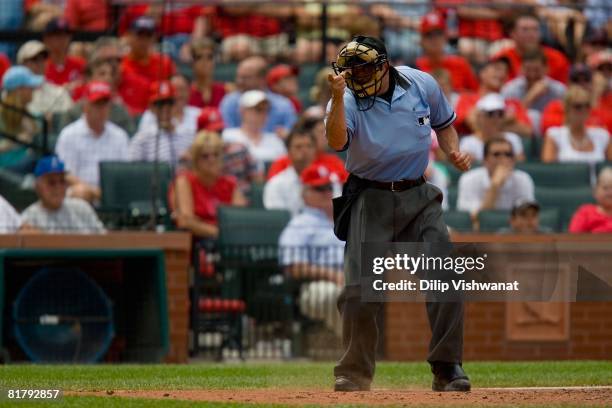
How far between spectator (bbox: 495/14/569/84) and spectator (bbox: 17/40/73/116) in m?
5.49

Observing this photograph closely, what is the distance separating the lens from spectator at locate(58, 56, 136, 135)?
49.4ft

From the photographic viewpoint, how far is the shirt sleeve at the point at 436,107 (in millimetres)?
8383

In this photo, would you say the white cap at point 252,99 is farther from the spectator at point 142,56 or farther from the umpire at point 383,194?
the umpire at point 383,194

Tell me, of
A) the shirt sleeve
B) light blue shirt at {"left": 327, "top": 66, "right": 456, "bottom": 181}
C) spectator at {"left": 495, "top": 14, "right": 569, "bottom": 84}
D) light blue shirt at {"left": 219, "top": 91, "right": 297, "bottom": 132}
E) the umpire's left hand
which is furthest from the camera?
spectator at {"left": 495, "top": 14, "right": 569, "bottom": 84}

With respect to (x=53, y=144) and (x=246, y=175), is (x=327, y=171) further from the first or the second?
(x=53, y=144)

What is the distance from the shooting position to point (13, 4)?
17.3 m

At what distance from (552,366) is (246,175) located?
4773 millimetres

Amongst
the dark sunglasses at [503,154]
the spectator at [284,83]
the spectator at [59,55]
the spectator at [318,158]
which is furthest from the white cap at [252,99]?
the dark sunglasses at [503,154]

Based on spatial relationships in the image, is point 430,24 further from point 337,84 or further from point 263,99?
point 337,84

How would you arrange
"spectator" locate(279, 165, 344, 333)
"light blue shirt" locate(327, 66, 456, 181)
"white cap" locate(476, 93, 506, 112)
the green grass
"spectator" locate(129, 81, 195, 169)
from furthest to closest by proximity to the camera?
"white cap" locate(476, 93, 506, 112) → "spectator" locate(129, 81, 195, 169) → "spectator" locate(279, 165, 344, 333) → the green grass → "light blue shirt" locate(327, 66, 456, 181)

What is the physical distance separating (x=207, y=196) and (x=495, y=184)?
2958 millimetres

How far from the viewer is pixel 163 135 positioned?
1480cm

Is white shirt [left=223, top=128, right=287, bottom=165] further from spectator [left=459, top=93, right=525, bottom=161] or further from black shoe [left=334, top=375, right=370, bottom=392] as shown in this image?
black shoe [left=334, top=375, right=370, bottom=392]

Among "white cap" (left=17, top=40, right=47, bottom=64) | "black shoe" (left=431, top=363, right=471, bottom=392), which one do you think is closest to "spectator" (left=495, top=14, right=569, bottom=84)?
"white cap" (left=17, top=40, right=47, bottom=64)
